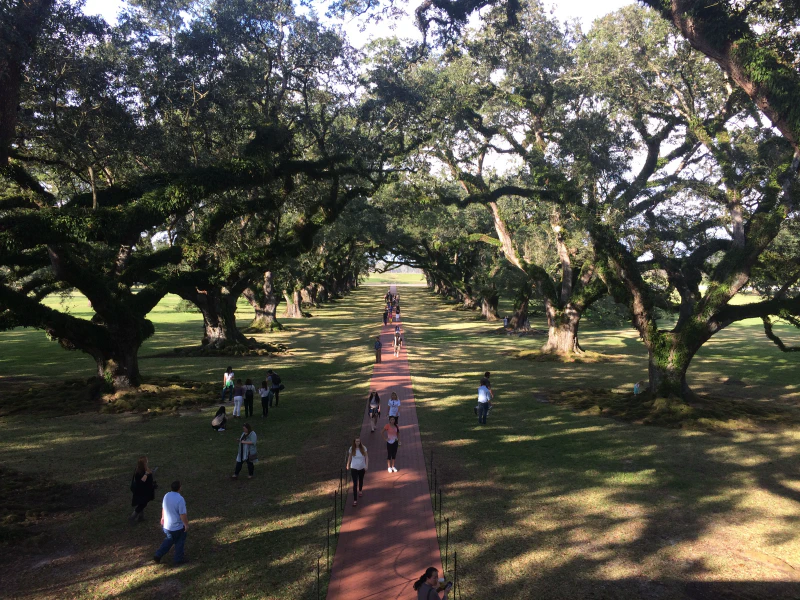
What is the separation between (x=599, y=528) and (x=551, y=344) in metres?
20.8

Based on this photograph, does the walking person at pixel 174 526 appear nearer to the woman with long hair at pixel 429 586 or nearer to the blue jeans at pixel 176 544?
the blue jeans at pixel 176 544

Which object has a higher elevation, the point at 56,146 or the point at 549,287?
the point at 56,146

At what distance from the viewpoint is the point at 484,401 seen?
15.6m

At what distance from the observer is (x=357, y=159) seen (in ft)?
68.2

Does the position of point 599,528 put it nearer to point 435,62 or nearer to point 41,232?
point 41,232

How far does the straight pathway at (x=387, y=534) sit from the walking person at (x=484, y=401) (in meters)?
2.45

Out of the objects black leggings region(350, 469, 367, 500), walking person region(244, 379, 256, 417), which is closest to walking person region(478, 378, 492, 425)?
black leggings region(350, 469, 367, 500)

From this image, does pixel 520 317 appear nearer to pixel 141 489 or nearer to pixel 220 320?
pixel 220 320

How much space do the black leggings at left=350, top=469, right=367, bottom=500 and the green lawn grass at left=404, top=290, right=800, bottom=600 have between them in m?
1.69

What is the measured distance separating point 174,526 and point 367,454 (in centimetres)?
538

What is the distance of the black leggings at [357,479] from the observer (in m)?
10.0

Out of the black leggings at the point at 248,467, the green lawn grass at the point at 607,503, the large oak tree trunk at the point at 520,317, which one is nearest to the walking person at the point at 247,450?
the black leggings at the point at 248,467

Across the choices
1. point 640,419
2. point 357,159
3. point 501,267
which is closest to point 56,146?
point 357,159

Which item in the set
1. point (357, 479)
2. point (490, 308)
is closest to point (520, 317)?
point (490, 308)
